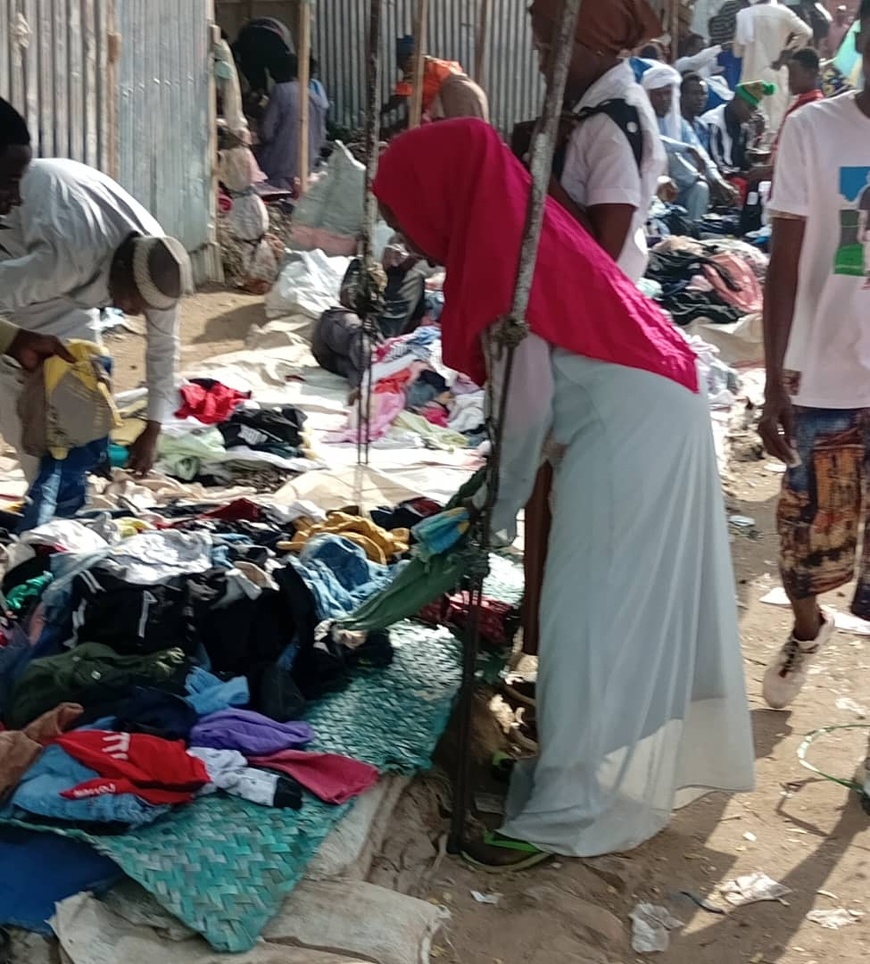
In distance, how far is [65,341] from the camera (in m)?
3.97

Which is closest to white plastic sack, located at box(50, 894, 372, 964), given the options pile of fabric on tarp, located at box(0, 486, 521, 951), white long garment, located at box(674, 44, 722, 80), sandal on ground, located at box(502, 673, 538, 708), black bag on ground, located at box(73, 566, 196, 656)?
pile of fabric on tarp, located at box(0, 486, 521, 951)

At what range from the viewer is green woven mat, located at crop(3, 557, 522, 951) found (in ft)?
8.09

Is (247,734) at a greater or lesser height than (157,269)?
lesser

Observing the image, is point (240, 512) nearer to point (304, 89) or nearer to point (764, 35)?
point (304, 89)

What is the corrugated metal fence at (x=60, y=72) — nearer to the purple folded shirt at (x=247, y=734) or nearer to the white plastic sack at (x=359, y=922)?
the purple folded shirt at (x=247, y=734)

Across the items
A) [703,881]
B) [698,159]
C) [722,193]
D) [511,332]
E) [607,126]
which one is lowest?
[703,881]

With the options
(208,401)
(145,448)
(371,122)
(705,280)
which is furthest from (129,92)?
(371,122)

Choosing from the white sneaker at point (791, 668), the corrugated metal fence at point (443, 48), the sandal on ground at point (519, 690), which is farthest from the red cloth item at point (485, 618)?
the corrugated metal fence at point (443, 48)

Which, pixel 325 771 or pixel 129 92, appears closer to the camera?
pixel 325 771

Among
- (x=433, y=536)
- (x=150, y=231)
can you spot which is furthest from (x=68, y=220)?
(x=433, y=536)

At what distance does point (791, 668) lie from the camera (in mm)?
3711

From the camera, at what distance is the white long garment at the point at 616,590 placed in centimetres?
275

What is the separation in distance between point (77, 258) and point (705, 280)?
610 centimetres

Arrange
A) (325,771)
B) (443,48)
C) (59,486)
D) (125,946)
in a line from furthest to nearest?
(443,48)
(59,486)
(325,771)
(125,946)
